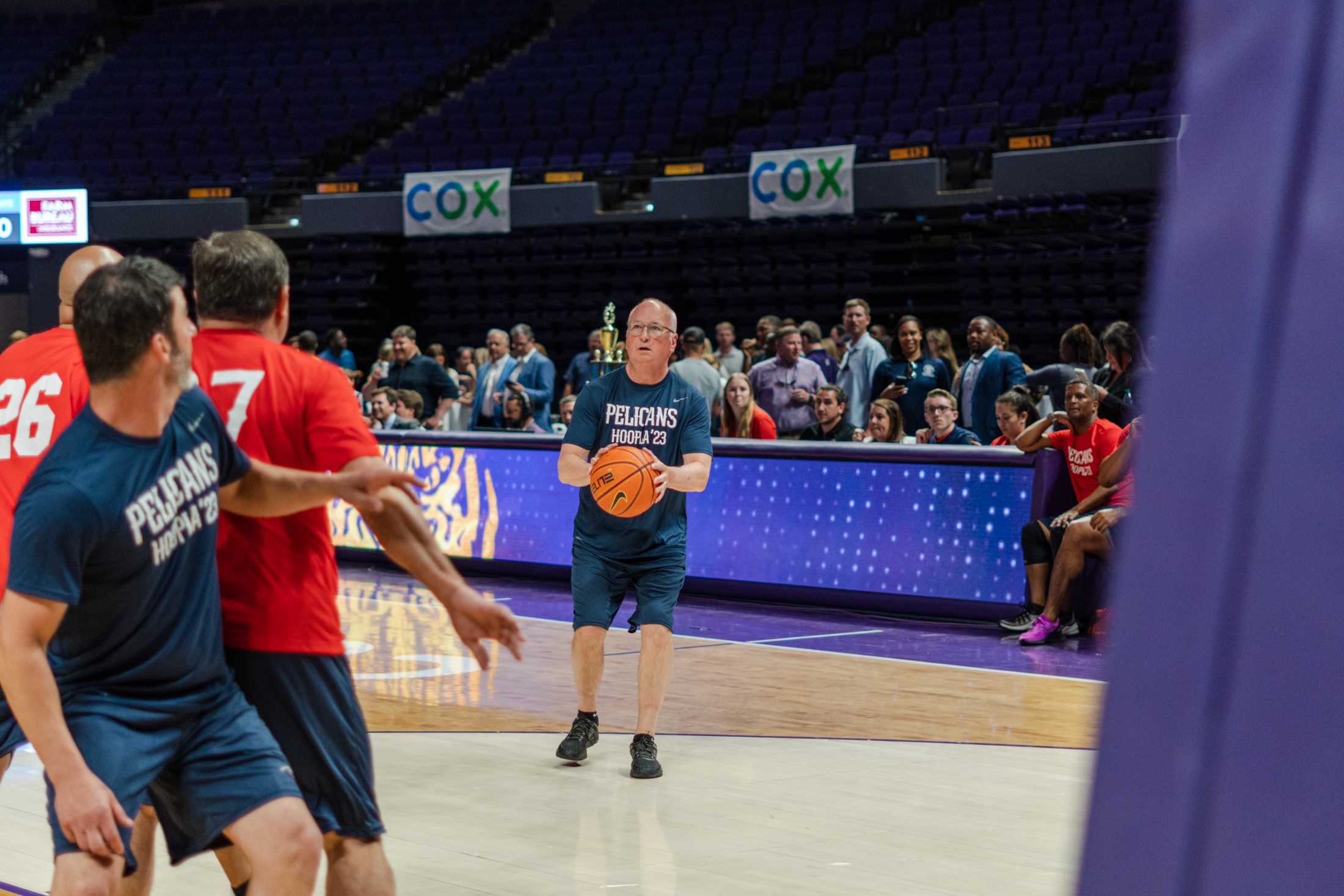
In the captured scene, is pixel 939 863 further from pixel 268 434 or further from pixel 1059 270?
pixel 1059 270

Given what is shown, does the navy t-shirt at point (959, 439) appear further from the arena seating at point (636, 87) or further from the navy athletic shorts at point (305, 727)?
the arena seating at point (636, 87)

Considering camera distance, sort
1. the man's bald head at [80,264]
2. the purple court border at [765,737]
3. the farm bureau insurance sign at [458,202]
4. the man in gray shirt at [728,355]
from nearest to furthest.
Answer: the man's bald head at [80,264] < the purple court border at [765,737] < the man in gray shirt at [728,355] < the farm bureau insurance sign at [458,202]

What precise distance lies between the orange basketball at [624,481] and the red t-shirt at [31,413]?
2.47 m

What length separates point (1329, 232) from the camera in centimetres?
66

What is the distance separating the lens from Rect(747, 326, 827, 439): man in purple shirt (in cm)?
1157

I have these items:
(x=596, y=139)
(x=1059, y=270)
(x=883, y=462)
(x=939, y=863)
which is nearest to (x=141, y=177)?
(x=596, y=139)

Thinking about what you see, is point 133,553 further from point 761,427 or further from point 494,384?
point 494,384

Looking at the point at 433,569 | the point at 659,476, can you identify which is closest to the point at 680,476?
the point at 659,476

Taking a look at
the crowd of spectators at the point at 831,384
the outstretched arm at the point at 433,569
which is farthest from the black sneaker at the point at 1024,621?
the outstretched arm at the point at 433,569

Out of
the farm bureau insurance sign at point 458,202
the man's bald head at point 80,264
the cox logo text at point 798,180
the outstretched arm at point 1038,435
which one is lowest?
the outstretched arm at point 1038,435

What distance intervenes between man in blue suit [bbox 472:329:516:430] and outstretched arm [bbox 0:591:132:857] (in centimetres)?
1097

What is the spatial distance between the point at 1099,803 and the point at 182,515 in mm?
2269

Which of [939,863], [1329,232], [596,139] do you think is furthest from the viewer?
[596,139]

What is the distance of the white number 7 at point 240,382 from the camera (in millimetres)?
3068
